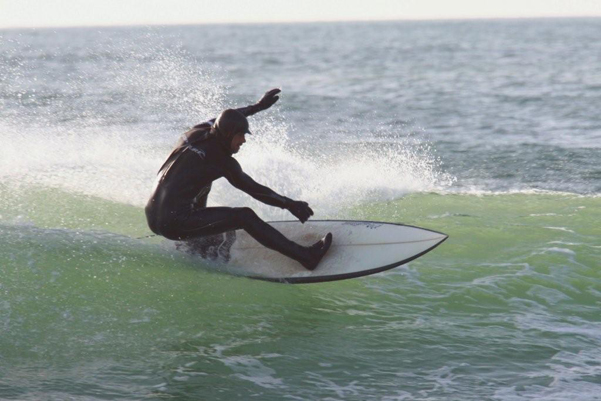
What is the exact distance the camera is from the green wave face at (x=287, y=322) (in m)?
6.18

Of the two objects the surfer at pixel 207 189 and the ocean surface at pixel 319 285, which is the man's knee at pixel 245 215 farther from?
the ocean surface at pixel 319 285

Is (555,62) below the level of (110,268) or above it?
above

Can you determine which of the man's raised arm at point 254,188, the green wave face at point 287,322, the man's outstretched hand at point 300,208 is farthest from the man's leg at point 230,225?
the green wave face at point 287,322

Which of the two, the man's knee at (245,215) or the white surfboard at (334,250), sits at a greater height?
the man's knee at (245,215)

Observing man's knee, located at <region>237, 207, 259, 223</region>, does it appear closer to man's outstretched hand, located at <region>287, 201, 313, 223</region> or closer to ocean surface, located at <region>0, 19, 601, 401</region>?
man's outstretched hand, located at <region>287, 201, 313, 223</region>

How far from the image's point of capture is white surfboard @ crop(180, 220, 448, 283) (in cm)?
787

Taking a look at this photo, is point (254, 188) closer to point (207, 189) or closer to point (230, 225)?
point (230, 225)

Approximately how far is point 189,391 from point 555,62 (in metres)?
36.1

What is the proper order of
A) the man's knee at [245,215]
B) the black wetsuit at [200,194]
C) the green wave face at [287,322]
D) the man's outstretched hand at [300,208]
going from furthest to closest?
the man's knee at [245,215], the black wetsuit at [200,194], the man's outstretched hand at [300,208], the green wave face at [287,322]

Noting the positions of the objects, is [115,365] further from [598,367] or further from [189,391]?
[598,367]

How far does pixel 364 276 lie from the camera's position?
846 centimetres

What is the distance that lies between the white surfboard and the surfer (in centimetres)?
26

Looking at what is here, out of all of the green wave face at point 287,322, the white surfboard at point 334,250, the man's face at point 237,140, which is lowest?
the green wave face at point 287,322

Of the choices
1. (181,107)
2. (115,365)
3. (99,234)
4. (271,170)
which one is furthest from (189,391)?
(181,107)
